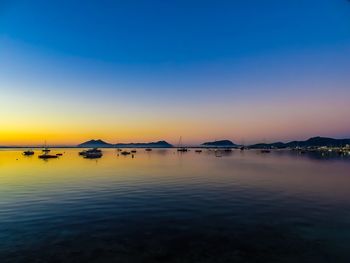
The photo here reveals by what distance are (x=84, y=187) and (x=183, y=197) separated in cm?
1911

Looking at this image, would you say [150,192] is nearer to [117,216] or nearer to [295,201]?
[117,216]

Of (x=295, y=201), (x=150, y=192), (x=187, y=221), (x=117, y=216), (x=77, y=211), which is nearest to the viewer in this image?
(x=187, y=221)

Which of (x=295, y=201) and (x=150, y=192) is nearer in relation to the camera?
(x=295, y=201)

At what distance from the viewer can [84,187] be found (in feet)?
145

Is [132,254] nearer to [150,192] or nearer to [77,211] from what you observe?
[77,211]

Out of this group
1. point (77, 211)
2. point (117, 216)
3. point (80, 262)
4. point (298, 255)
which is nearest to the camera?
point (80, 262)

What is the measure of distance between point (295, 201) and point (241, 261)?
68.1 ft

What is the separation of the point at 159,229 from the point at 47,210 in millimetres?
14193

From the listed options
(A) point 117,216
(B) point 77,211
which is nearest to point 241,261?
(A) point 117,216

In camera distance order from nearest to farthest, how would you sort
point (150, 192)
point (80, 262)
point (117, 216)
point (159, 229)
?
point (80, 262) → point (159, 229) → point (117, 216) → point (150, 192)

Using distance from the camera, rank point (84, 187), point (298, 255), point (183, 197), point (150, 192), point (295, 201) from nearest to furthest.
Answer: point (298, 255)
point (295, 201)
point (183, 197)
point (150, 192)
point (84, 187)

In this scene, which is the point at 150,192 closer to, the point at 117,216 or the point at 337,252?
the point at 117,216

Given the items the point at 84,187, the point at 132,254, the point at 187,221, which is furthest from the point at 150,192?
Result: the point at 132,254

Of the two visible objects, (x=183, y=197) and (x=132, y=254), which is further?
(x=183, y=197)
